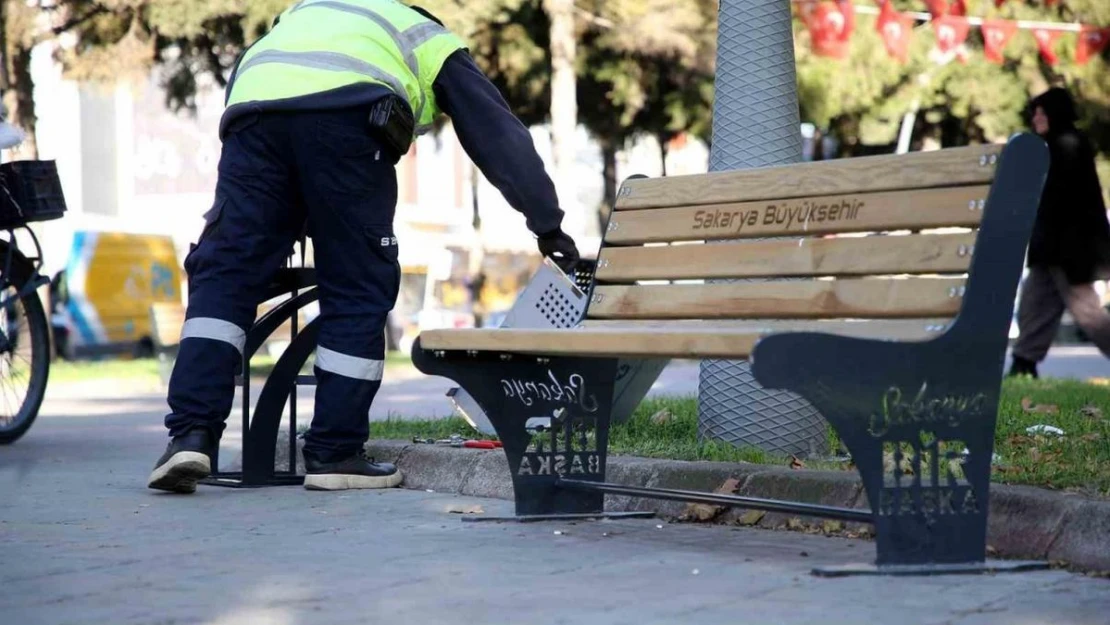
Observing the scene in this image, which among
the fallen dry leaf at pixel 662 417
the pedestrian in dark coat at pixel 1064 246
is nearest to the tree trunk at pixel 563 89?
the pedestrian in dark coat at pixel 1064 246

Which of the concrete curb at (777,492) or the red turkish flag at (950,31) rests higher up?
the red turkish flag at (950,31)

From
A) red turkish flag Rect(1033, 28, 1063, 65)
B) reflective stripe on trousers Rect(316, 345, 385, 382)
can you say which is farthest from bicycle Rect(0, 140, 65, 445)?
red turkish flag Rect(1033, 28, 1063, 65)

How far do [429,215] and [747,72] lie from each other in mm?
55927

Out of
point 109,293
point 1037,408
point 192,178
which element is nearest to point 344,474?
point 1037,408

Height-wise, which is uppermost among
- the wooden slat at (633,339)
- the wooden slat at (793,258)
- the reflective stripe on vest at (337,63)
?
the reflective stripe on vest at (337,63)

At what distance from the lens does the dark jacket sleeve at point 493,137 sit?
5.31 metres

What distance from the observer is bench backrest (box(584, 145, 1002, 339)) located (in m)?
4.14

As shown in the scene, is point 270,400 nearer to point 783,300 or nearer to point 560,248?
point 560,248

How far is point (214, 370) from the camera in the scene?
5.54 meters

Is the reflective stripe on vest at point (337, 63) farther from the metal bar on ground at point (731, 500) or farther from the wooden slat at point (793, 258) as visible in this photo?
the metal bar on ground at point (731, 500)

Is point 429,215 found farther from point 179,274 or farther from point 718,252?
point 718,252

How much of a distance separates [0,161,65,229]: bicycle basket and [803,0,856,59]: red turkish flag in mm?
16329

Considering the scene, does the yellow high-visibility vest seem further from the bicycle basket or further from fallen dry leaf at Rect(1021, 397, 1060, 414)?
fallen dry leaf at Rect(1021, 397, 1060, 414)

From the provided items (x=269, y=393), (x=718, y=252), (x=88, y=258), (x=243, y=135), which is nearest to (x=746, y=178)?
(x=718, y=252)
